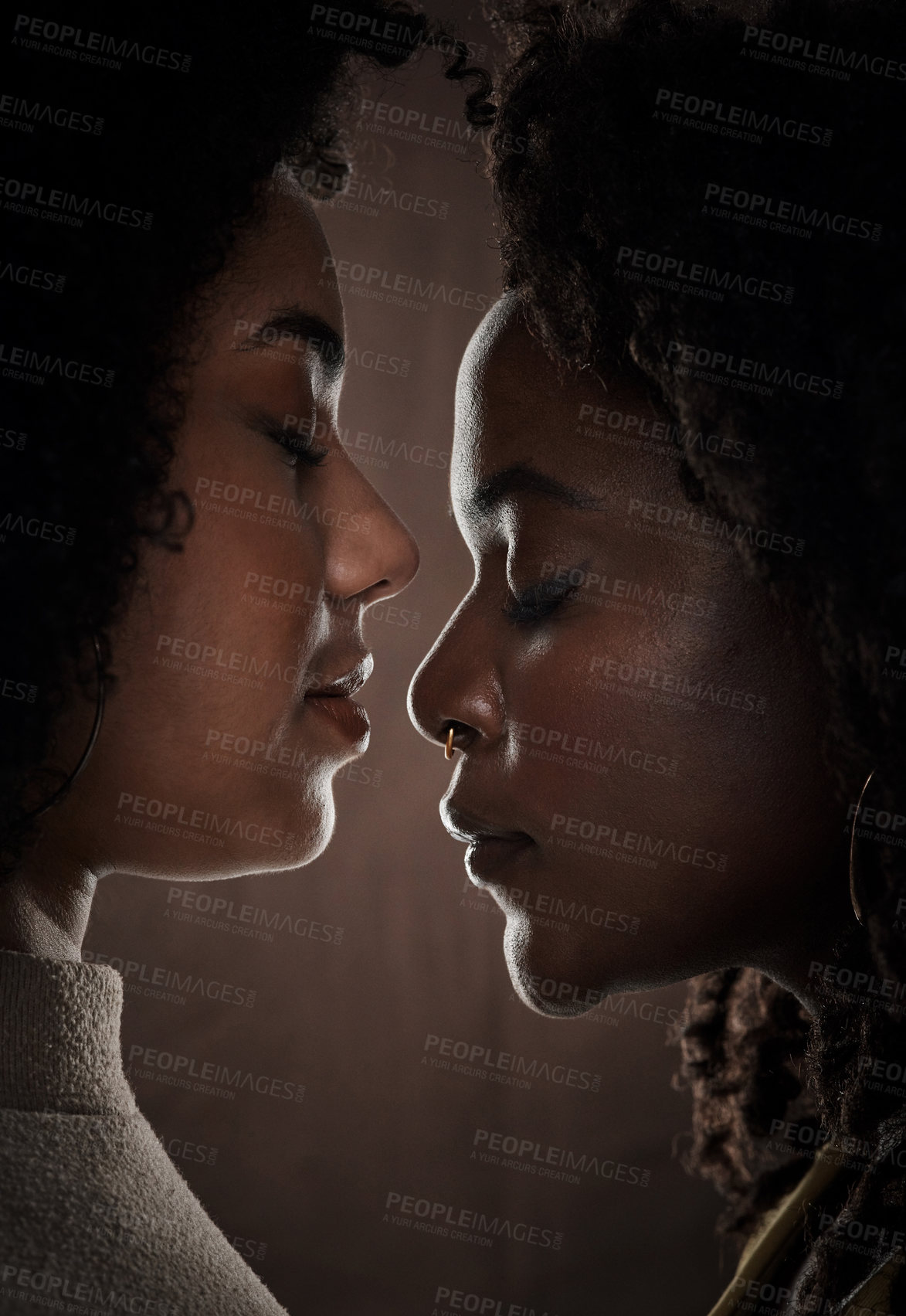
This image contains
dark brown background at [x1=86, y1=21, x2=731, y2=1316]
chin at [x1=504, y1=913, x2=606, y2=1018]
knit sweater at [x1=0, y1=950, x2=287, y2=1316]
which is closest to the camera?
knit sweater at [x1=0, y1=950, x2=287, y2=1316]

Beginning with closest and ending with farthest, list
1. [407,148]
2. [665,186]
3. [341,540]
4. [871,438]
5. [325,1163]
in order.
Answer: [871,438], [665,186], [341,540], [325,1163], [407,148]

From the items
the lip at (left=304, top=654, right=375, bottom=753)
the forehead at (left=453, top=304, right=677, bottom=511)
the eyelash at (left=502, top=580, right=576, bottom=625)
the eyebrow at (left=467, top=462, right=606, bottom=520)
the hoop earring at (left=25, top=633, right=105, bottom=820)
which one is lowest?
the hoop earring at (left=25, top=633, right=105, bottom=820)

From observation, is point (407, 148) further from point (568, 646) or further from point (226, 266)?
point (568, 646)

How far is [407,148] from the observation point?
3.12 m

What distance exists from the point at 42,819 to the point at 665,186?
97cm

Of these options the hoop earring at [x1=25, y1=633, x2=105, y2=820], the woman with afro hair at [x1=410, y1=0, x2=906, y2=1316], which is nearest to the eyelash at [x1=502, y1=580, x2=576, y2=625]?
the woman with afro hair at [x1=410, y1=0, x2=906, y2=1316]

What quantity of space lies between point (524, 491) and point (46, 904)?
0.73m

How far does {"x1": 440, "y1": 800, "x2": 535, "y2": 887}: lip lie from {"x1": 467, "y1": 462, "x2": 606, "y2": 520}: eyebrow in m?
0.38

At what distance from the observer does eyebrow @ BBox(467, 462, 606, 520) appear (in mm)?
1423

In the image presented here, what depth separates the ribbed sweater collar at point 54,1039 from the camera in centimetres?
124

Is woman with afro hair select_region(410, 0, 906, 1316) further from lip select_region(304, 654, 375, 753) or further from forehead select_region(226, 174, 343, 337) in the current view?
forehead select_region(226, 174, 343, 337)

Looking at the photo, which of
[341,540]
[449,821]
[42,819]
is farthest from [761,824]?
[42,819]

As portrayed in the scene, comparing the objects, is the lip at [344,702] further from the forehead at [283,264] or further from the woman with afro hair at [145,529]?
the forehead at [283,264]

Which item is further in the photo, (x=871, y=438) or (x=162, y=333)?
(x=162, y=333)
